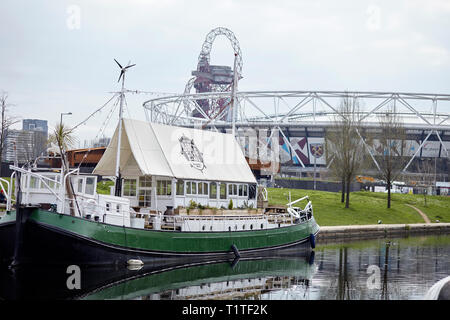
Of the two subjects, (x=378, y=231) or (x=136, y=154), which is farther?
(x=378, y=231)

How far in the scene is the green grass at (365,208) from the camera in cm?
6291

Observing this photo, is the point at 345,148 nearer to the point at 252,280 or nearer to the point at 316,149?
the point at 252,280

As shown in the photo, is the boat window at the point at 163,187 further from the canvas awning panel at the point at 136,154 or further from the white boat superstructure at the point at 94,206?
the white boat superstructure at the point at 94,206

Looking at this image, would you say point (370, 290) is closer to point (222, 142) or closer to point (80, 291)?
point (80, 291)

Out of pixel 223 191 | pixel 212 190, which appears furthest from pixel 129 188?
pixel 223 191

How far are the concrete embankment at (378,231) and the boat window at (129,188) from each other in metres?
20.2

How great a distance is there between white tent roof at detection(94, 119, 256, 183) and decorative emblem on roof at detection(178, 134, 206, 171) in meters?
0.15

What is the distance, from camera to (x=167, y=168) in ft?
118

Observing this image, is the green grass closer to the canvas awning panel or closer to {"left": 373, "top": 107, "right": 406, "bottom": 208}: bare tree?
{"left": 373, "top": 107, "right": 406, "bottom": 208}: bare tree

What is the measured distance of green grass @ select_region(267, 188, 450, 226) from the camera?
206 feet

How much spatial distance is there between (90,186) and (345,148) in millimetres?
42096

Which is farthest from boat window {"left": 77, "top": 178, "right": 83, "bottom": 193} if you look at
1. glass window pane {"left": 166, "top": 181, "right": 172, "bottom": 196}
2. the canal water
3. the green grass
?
the green grass

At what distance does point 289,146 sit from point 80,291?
101058 mm
